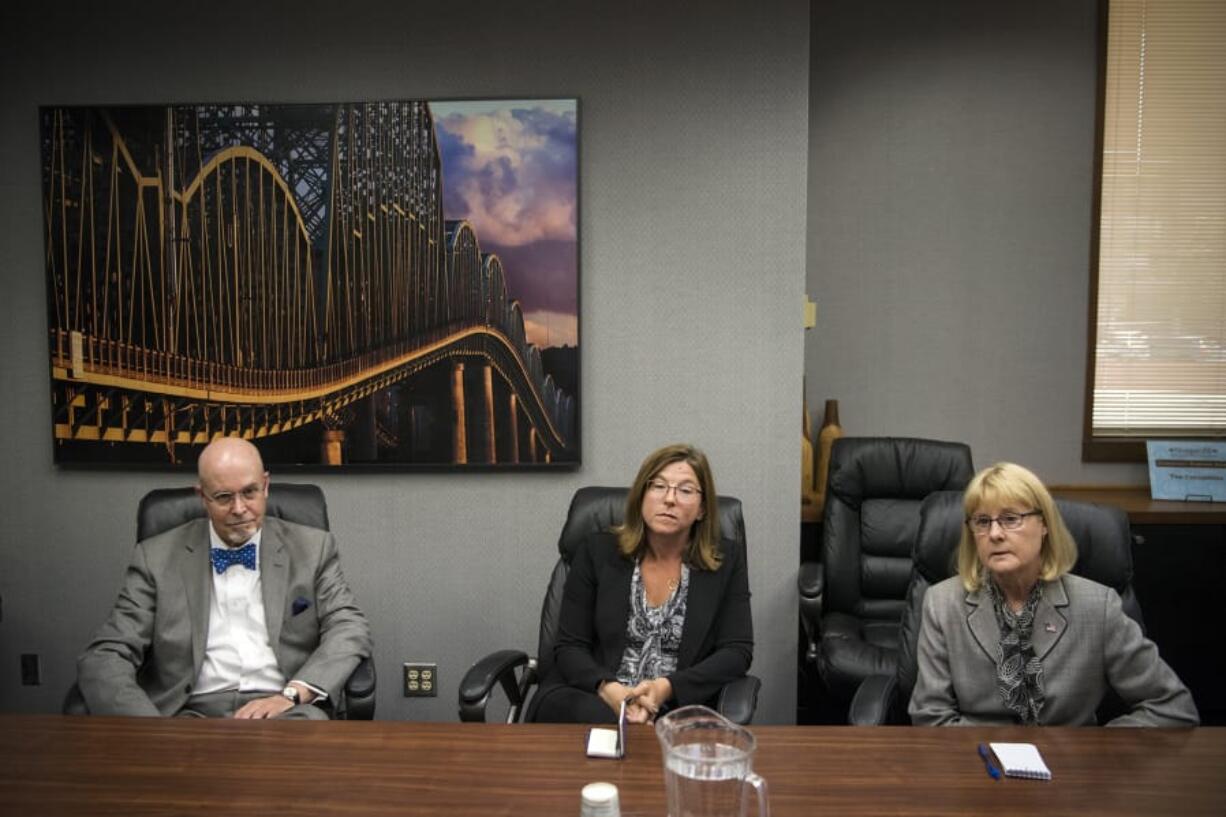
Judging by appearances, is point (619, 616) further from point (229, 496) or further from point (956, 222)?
point (956, 222)

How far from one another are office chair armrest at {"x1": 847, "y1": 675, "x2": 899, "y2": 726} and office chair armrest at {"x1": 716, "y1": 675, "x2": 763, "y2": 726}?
225mm

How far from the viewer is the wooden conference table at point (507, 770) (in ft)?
4.90

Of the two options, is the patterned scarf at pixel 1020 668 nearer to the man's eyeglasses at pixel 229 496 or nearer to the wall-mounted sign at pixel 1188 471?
the man's eyeglasses at pixel 229 496

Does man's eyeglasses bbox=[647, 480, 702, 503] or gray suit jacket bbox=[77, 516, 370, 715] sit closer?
gray suit jacket bbox=[77, 516, 370, 715]

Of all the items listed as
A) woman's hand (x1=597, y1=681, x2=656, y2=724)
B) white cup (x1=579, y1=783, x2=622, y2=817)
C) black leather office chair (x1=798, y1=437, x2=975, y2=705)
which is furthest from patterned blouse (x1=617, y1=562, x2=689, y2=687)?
white cup (x1=579, y1=783, x2=622, y2=817)

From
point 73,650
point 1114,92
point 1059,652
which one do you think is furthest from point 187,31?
point 1114,92

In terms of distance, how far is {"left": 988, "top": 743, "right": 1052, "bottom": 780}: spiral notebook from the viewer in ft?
5.16

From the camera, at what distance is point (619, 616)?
2.43 m

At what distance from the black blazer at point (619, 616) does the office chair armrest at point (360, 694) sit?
453 mm

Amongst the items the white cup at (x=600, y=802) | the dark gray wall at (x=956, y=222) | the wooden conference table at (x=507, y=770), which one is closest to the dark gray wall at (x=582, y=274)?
the dark gray wall at (x=956, y=222)

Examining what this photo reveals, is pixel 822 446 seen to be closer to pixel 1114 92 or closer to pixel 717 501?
pixel 717 501

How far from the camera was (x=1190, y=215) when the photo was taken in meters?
3.88

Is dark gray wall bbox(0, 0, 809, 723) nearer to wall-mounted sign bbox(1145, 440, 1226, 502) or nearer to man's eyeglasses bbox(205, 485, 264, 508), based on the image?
man's eyeglasses bbox(205, 485, 264, 508)

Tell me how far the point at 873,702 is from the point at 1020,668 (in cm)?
36
